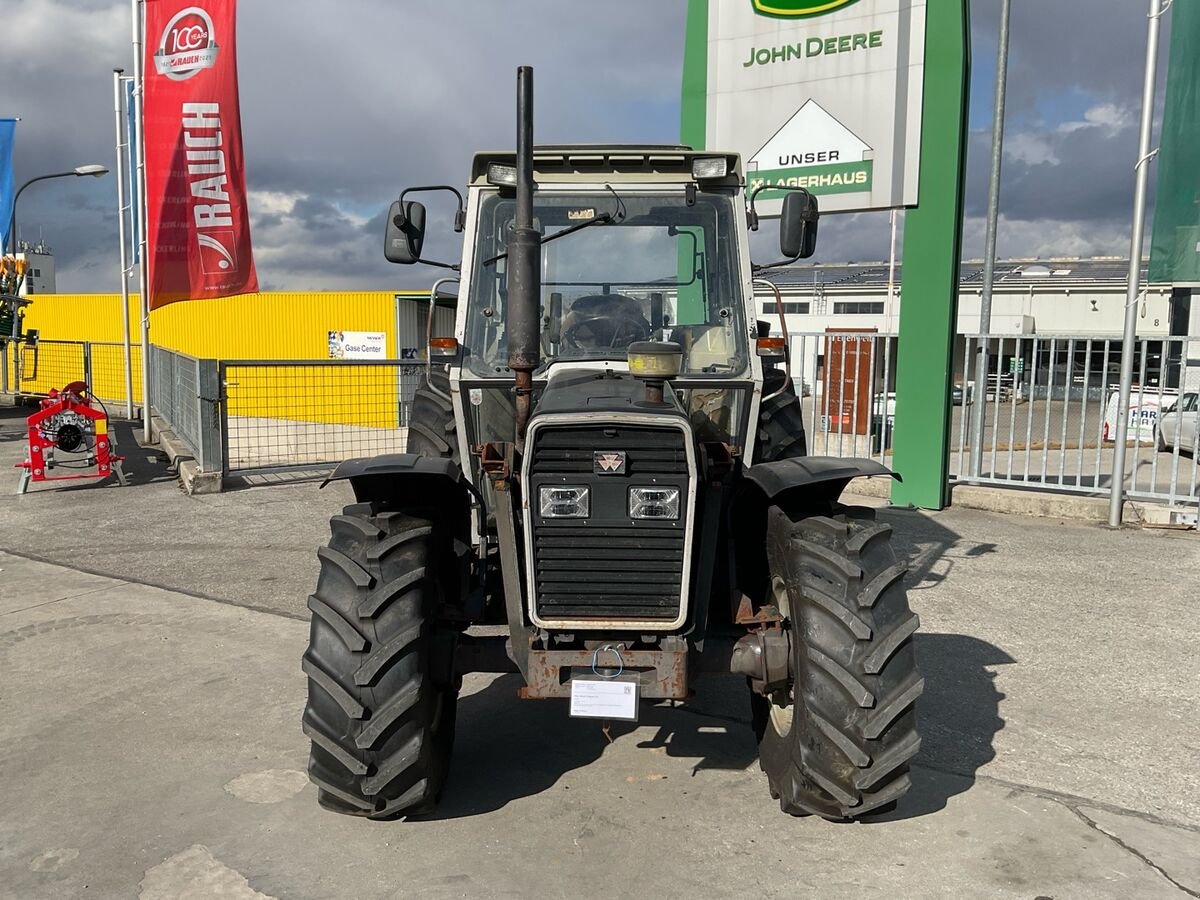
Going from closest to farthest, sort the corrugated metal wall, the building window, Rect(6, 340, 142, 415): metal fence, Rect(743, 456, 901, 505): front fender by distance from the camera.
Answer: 1. Rect(743, 456, 901, 505): front fender
2. Rect(6, 340, 142, 415): metal fence
3. the corrugated metal wall
4. the building window

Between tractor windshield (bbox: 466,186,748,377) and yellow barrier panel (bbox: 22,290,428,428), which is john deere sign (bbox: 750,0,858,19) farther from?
yellow barrier panel (bbox: 22,290,428,428)

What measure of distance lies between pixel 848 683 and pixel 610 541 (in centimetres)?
91

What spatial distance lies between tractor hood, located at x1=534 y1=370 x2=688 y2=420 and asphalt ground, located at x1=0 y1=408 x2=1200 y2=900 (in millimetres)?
1471

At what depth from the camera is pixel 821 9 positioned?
999cm

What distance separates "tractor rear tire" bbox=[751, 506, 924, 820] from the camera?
338 centimetres

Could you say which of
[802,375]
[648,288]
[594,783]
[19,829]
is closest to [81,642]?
[19,829]

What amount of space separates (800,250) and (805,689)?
2.29m

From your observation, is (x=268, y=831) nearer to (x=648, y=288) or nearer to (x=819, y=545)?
(x=819, y=545)

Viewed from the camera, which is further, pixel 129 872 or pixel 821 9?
pixel 821 9

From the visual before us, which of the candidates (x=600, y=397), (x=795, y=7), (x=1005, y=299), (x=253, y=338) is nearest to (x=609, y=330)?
(x=600, y=397)

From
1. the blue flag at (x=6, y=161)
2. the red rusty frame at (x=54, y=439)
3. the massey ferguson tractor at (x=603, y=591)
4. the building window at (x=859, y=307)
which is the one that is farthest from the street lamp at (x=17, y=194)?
the building window at (x=859, y=307)

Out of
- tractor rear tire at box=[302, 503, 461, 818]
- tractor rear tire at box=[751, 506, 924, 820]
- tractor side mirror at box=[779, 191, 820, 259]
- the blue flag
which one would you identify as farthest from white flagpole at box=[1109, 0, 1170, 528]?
the blue flag

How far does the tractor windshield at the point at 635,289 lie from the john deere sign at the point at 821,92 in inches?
226

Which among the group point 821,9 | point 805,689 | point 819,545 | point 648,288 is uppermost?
point 821,9
